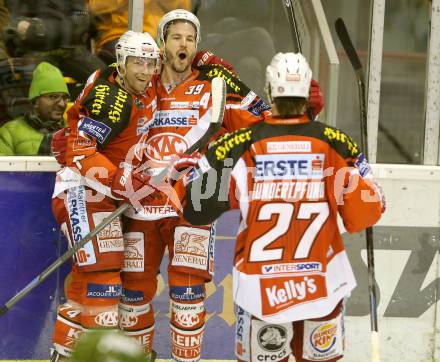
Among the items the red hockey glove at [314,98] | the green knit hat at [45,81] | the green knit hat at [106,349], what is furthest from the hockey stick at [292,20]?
the green knit hat at [106,349]

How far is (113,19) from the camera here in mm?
4000

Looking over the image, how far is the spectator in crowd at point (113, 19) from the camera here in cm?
397

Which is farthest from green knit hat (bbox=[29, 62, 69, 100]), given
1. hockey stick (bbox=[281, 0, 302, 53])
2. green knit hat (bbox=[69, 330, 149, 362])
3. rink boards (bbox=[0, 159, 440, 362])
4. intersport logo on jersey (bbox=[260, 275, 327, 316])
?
green knit hat (bbox=[69, 330, 149, 362])

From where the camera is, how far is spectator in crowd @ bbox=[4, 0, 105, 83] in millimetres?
3875

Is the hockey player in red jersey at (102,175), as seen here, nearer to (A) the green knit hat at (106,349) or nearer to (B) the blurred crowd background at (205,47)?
(B) the blurred crowd background at (205,47)

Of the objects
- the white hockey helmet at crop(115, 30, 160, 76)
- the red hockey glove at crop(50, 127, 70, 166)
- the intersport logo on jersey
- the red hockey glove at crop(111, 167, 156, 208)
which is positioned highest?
the white hockey helmet at crop(115, 30, 160, 76)

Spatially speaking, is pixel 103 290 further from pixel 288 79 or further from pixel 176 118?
pixel 288 79

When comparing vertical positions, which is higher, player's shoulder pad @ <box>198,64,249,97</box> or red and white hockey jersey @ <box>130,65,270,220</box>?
player's shoulder pad @ <box>198,64,249,97</box>

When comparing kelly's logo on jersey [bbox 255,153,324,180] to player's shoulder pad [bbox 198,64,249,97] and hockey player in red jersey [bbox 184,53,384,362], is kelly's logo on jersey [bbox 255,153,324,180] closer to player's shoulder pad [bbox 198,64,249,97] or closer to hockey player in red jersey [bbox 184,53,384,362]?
hockey player in red jersey [bbox 184,53,384,362]

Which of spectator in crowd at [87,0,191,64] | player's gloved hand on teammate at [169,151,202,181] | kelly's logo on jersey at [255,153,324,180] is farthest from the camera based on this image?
spectator in crowd at [87,0,191,64]

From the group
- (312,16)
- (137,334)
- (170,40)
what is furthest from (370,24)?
(137,334)

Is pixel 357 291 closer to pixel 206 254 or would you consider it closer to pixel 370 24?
pixel 206 254

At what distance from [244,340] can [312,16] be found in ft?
6.77

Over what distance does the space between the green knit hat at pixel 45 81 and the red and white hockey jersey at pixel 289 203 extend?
4.61 feet
